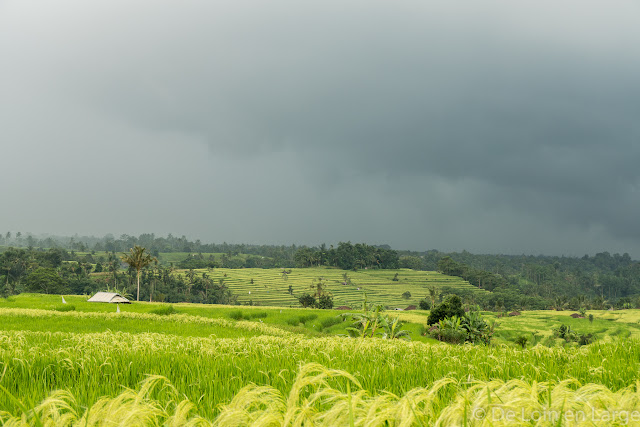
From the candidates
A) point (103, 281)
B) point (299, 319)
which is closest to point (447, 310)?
point (299, 319)

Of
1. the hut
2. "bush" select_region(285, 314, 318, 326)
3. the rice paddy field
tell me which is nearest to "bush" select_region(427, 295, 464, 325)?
"bush" select_region(285, 314, 318, 326)

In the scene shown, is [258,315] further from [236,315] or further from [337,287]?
[337,287]

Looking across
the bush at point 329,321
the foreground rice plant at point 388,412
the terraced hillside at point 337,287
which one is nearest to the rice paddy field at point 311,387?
the foreground rice plant at point 388,412

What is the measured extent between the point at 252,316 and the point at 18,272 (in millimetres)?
128620

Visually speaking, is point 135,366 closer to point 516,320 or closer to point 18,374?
point 18,374

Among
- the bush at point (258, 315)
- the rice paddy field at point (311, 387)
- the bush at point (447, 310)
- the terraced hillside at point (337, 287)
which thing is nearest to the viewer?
the rice paddy field at point (311, 387)

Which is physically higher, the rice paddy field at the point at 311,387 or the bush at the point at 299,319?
the rice paddy field at the point at 311,387

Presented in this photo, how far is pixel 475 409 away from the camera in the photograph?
1.94m

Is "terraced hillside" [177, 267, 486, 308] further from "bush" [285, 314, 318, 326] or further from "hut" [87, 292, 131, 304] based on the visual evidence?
"bush" [285, 314, 318, 326]

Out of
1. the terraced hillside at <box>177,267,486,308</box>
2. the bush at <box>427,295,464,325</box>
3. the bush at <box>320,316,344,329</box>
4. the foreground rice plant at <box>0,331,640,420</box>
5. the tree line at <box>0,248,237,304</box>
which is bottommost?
the terraced hillside at <box>177,267,486,308</box>

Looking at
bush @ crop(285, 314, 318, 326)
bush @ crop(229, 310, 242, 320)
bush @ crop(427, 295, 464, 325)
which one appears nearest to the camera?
bush @ crop(427, 295, 464, 325)

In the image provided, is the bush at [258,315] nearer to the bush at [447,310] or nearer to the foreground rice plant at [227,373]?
the bush at [447,310]

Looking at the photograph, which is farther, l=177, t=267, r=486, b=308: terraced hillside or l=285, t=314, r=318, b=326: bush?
l=177, t=267, r=486, b=308: terraced hillside

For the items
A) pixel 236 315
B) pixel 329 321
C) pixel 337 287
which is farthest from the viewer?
pixel 337 287
